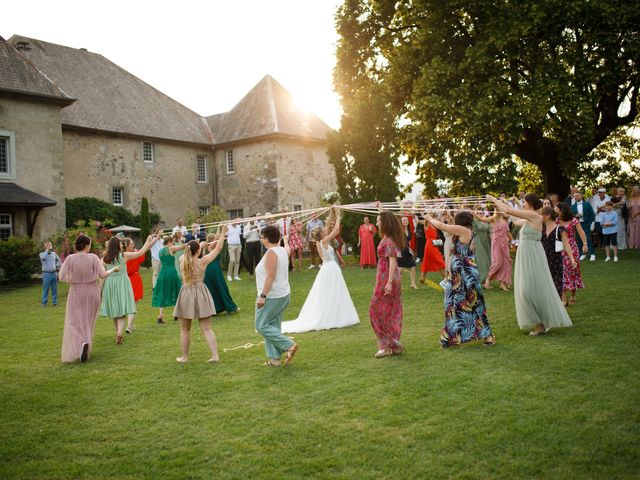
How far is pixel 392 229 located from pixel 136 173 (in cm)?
3115

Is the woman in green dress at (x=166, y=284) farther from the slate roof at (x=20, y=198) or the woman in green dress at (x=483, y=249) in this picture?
the slate roof at (x=20, y=198)

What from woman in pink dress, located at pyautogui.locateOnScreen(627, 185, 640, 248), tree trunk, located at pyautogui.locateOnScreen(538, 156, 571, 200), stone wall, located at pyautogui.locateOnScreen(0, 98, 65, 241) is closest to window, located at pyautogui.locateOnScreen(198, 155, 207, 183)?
stone wall, located at pyautogui.locateOnScreen(0, 98, 65, 241)

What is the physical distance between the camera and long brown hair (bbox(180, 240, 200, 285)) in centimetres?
889

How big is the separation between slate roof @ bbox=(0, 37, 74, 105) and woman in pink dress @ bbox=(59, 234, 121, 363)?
70.7 feet

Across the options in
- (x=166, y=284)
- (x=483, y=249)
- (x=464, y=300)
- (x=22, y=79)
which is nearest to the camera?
(x=464, y=300)

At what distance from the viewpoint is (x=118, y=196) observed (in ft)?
119

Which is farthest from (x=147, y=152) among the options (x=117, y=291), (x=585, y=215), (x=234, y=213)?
(x=117, y=291)

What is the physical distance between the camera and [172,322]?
44.0ft

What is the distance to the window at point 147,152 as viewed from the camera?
123ft

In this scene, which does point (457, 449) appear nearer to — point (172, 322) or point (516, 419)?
point (516, 419)

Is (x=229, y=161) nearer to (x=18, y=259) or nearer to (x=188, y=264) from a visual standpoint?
(x=18, y=259)

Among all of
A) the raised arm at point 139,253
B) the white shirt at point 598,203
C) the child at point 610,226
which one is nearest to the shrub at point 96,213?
the raised arm at point 139,253

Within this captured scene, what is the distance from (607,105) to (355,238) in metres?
11.6

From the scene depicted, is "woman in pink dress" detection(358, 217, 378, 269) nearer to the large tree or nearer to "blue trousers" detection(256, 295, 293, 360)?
Answer: the large tree
